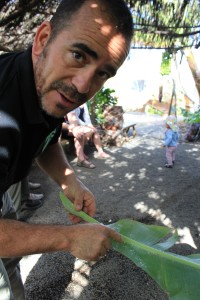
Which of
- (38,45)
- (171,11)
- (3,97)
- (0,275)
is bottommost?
(0,275)

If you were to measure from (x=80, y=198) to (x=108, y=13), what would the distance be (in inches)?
37.5

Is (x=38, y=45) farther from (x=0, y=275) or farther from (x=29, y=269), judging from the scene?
(x=29, y=269)

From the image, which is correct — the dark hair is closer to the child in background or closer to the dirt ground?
the dirt ground

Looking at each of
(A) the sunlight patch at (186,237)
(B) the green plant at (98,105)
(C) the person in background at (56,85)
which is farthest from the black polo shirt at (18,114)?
(B) the green plant at (98,105)

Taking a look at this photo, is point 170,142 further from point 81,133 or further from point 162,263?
point 162,263

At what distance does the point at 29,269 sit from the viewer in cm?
270

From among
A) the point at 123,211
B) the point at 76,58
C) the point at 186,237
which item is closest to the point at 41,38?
the point at 76,58

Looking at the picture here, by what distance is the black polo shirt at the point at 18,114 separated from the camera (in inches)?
43.7

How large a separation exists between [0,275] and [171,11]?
3437 millimetres

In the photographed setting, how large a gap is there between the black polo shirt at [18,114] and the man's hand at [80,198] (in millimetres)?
444

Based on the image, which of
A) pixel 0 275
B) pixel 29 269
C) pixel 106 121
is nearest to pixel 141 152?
pixel 106 121

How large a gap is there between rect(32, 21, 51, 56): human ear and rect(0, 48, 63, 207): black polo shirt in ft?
0.11

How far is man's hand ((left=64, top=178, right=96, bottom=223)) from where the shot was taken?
1.65 m

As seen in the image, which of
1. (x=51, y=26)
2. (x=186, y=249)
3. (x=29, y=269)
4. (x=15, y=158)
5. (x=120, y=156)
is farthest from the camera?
(x=120, y=156)
